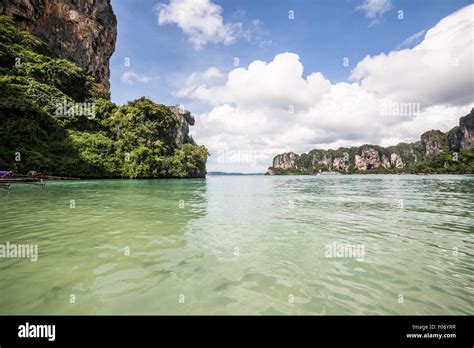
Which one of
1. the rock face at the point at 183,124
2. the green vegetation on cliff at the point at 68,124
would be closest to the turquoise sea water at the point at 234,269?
the green vegetation on cliff at the point at 68,124

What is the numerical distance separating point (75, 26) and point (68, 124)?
31.5m

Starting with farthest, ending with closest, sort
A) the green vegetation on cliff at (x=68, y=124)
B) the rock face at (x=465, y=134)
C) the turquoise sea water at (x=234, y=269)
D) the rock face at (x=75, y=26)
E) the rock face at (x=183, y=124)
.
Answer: the rock face at (x=465, y=134), the rock face at (x=183, y=124), the rock face at (x=75, y=26), the green vegetation on cliff at (x=68, y=124), the turquoise sea water at (x=234, y=269)

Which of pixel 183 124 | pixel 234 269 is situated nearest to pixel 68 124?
pixel 234 269

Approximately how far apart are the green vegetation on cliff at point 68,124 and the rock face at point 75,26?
548cm

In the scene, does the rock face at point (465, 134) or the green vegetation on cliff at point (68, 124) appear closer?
the green vegetation on cliff at point (68, 124)

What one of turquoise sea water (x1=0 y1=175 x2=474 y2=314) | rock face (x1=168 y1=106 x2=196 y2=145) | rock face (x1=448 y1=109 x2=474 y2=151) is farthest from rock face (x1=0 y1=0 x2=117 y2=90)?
rock face (x1=448 y1=109 x2=474 y2=151)

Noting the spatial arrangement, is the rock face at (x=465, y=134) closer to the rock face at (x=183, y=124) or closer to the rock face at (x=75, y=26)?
the rock face at (x=183, y=124)

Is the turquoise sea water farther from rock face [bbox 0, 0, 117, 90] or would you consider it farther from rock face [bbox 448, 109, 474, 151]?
rock face [bbox 448, 109, 474, 151]

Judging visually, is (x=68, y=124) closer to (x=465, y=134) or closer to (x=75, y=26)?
(x=75, y=26)

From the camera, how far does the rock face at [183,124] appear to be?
105 meters

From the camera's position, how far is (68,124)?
5125 centimetres

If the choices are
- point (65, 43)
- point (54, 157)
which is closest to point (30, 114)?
point (54, 157)
